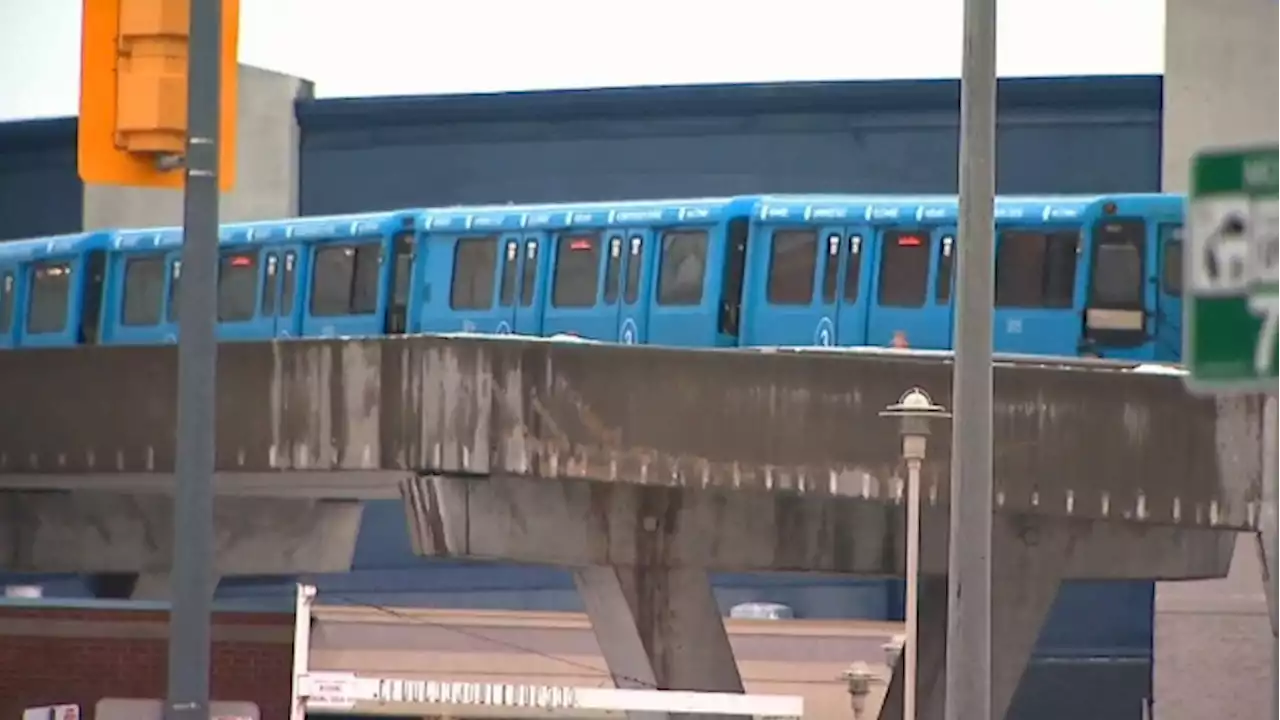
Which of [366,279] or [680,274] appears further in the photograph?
[366,279]

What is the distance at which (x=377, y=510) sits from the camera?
4809 cm

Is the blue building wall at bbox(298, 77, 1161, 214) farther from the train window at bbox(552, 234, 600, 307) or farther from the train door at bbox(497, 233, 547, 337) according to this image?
the train window at bbox(552, 234, 600, 307)

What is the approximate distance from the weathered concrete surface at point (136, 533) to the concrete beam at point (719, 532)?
994cm

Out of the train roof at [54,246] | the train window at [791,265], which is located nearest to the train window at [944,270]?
the train window at [791,265]

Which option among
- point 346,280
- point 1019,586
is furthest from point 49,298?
point 1019,586

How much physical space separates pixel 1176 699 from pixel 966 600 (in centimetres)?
2822

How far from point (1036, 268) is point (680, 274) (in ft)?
15.2

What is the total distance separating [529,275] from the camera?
110 ft

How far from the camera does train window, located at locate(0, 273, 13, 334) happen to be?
1620 inches

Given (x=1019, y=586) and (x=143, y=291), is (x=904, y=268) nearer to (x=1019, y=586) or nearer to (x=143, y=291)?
(x=1019, y=586)

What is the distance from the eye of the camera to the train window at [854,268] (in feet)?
102

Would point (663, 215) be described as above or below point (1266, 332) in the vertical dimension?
above

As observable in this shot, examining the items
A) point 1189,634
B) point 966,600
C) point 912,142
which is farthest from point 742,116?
point 966,600

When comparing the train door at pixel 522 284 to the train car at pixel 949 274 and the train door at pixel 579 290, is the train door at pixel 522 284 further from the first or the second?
the train car at pixel 949 274
